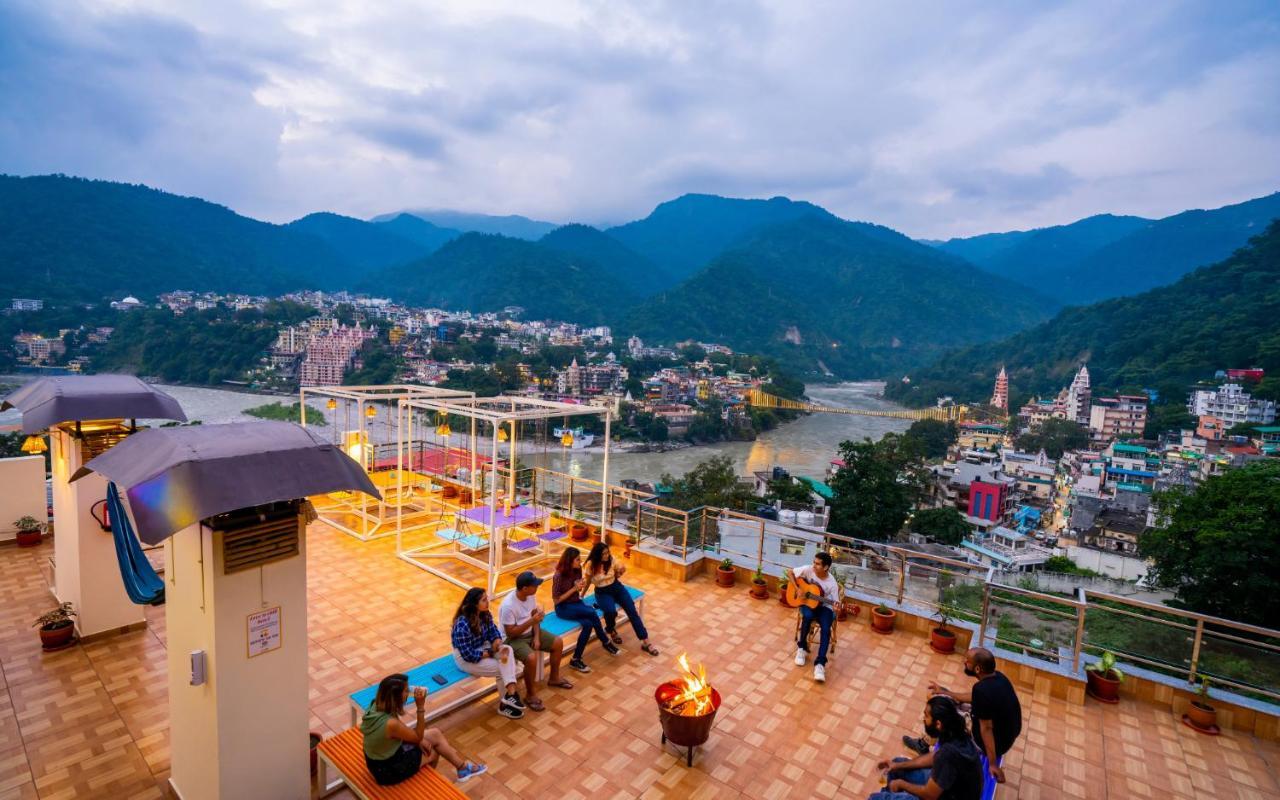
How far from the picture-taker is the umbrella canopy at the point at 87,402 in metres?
4.04

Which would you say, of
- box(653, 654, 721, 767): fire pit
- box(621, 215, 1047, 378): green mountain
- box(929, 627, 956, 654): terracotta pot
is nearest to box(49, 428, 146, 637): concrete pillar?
box(653, 654, 721, 767): fire pit

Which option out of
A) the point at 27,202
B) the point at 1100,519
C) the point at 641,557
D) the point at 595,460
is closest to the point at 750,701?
the point at 641,557

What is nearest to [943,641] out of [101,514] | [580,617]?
[580,617]

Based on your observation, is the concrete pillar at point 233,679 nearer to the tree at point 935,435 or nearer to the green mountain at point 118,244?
the tree at point 935,435

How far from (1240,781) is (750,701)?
119 inches

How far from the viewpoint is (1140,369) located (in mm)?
59500

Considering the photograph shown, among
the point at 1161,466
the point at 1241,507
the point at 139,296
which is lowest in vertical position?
the point at 1161,466

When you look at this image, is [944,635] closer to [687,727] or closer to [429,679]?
[687,727]

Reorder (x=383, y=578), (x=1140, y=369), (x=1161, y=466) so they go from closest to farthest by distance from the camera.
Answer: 1. (x=383, y=578)
2. (x=1161, y=466)
3. (x=1140, y=369)

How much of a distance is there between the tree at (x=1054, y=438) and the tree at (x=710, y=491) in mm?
38417

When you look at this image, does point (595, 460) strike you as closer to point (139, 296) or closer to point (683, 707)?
point (683, 707)

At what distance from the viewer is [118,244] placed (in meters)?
82.7

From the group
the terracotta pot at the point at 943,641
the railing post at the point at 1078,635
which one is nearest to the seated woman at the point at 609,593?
the terracotta pot at the point at 943,641

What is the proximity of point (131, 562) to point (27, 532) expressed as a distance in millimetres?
4268
